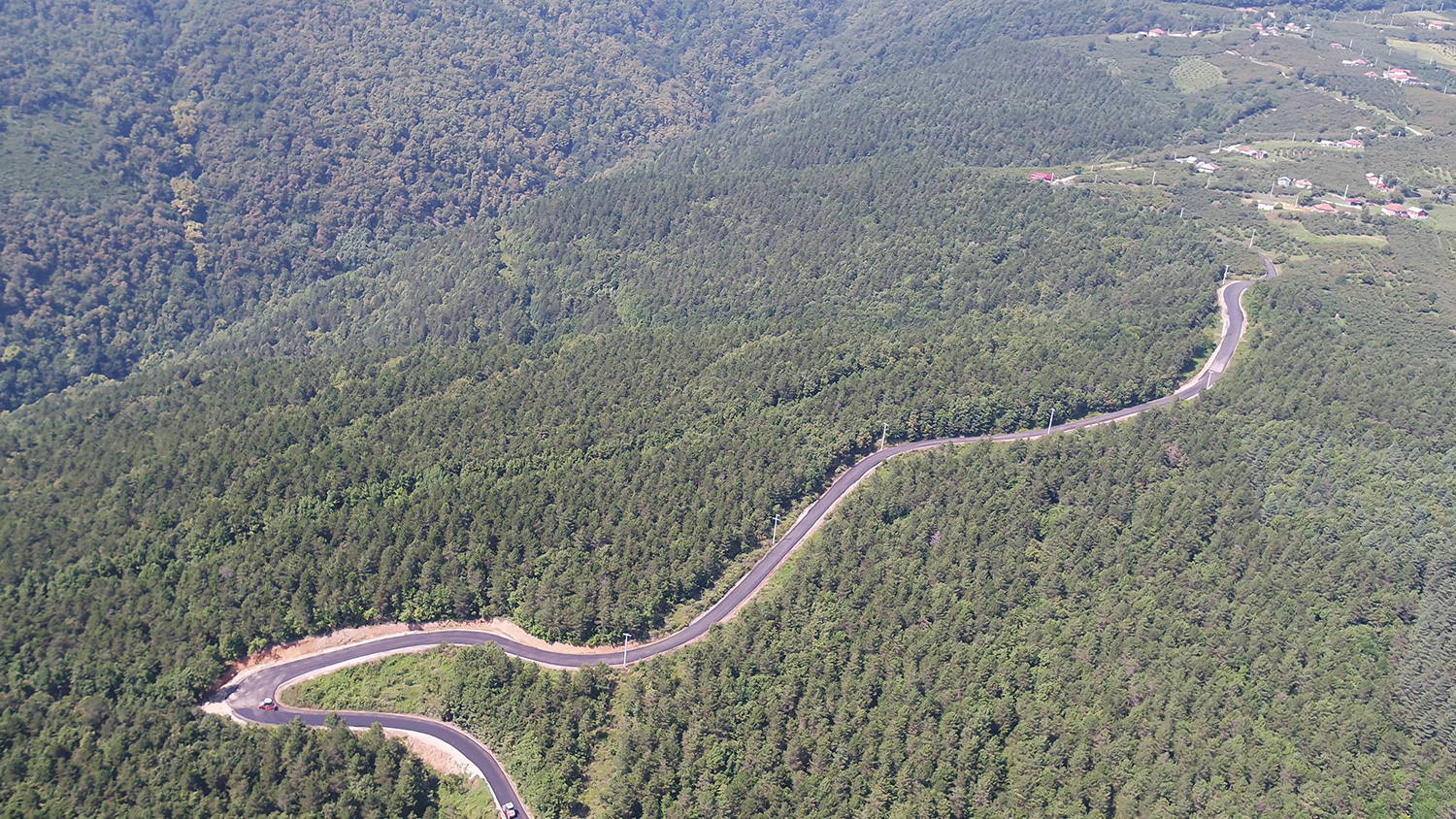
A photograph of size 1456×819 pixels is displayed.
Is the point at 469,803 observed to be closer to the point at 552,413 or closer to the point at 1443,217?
the point at 552,413

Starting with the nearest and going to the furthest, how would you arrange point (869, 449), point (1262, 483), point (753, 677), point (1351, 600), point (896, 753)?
point (896, 753), point (753, 677), point (1351, 600), point (1262, 483), point (869, 449)

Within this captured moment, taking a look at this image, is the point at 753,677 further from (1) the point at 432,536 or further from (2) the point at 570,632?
(1) the point at 432,536

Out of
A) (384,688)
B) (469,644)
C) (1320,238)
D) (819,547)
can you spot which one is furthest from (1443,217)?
(384,688)

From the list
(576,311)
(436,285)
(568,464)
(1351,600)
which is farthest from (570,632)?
(436,285)

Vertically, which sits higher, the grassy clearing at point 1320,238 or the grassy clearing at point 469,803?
the grassy clearing at point 1320,238

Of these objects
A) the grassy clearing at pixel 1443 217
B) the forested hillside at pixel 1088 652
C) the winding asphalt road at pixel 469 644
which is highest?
the grassy clearing at pixel 1443 217

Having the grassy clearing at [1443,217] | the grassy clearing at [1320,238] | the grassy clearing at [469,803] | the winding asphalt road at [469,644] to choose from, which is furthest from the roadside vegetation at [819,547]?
the grassy clearing at [1443,217]

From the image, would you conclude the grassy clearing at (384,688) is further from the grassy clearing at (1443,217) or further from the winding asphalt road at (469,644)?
the grassy clearing at (1443,217)

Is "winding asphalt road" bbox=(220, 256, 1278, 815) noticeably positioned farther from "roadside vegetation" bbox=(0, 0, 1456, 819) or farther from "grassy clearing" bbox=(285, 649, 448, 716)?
"roadside vegetation" bbox=(0, 0, 1456, 819)

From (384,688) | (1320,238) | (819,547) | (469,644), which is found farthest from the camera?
(1320,238)

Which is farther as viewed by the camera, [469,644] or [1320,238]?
[1320,238]

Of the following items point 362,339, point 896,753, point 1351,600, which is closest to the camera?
point 896,753
